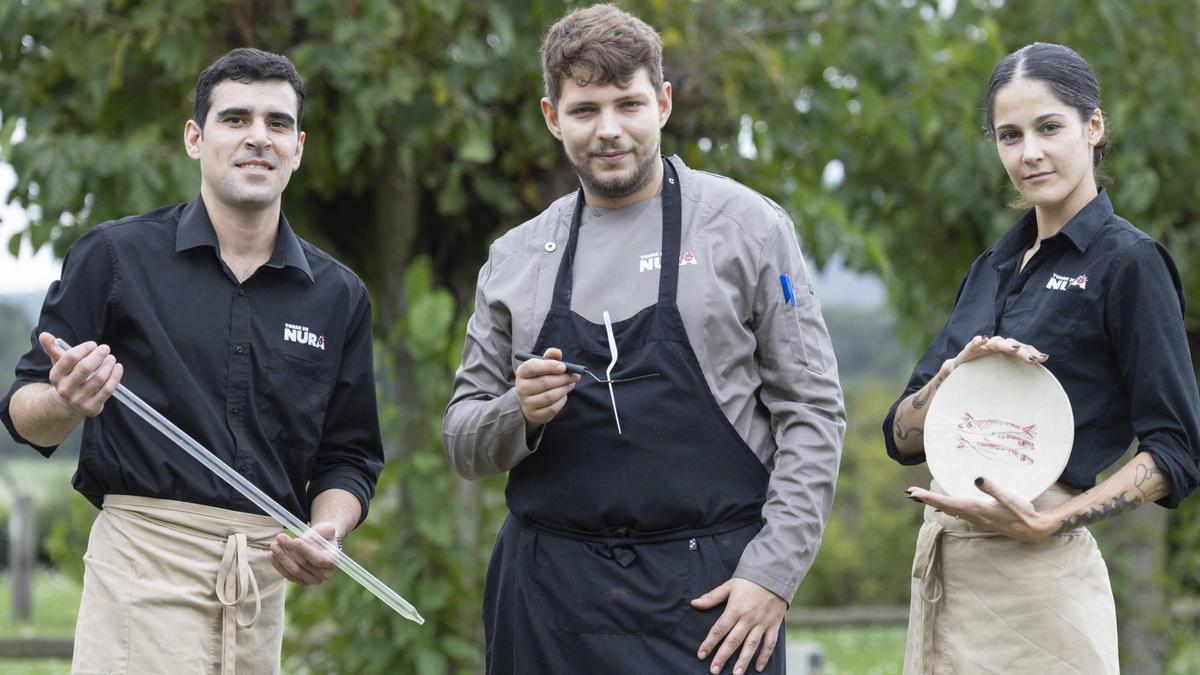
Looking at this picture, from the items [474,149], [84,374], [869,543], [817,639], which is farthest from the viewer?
[869,543]

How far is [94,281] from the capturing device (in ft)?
10.3

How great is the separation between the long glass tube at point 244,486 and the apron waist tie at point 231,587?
0.31ft

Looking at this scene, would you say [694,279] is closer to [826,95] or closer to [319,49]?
[319,49]

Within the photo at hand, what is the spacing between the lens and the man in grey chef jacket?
115 inches

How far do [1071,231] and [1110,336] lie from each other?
23 centimetres

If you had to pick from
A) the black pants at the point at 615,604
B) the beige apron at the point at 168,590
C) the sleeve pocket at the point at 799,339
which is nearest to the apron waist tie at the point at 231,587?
the beige apron at the point at 168,590

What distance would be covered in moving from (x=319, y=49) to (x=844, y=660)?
594 cm

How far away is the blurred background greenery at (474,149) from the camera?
17.3ft

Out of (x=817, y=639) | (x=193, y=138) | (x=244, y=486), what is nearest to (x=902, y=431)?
(x=244, y=486)

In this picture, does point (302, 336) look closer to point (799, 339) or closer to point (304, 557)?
point (304, 557)

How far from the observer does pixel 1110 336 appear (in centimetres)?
299

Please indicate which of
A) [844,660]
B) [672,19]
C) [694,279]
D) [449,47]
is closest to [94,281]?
[694,279]

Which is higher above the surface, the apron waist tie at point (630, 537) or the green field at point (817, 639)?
the apron waist tie at point (630, 537)

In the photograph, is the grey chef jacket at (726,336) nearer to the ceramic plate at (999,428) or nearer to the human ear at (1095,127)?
the ceramic plate at (999,428)
